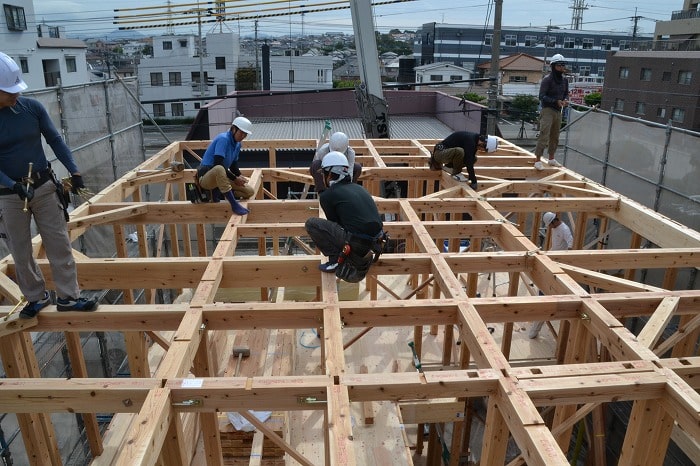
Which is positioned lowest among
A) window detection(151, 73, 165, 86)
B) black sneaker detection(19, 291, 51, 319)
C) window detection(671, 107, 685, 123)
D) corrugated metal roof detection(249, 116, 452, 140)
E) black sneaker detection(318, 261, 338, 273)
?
corrugated metal roof detection(249, 116, 452, 140)

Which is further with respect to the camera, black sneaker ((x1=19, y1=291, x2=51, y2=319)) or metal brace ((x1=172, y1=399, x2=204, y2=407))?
black sneaker ((x1=19, y1=291, x2=51, y2=319))

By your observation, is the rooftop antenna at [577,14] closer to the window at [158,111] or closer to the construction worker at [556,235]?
the window at [158,111]

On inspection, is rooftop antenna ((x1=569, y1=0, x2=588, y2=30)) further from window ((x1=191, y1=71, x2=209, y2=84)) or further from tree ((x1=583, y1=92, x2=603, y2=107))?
window ((x1=191, y1=71, x2=209, y2=84))

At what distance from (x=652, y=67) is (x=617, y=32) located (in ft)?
163

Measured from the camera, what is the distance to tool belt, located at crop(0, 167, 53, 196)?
4121 mm

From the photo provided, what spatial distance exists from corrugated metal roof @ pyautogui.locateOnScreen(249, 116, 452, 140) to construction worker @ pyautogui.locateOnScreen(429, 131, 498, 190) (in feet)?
42.5

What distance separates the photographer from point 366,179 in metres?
9.13

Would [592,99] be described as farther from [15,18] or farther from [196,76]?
[15,18]

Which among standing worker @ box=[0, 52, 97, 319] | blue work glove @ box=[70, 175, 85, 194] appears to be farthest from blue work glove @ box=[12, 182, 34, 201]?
blue work glove @ box=[70, 175, 85, 194]

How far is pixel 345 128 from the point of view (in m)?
24.3

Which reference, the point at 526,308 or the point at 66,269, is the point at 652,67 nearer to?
the point at 526,308

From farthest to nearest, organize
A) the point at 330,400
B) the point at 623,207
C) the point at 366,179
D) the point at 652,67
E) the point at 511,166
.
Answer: the point at 652,67 → the point at 511,166 → the point at 366,179 → the point at 623,207 → the point at 330,400

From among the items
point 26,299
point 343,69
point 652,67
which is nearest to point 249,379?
point 26,299

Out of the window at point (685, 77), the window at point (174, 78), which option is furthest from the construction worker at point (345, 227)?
the window at point (174, 78)
